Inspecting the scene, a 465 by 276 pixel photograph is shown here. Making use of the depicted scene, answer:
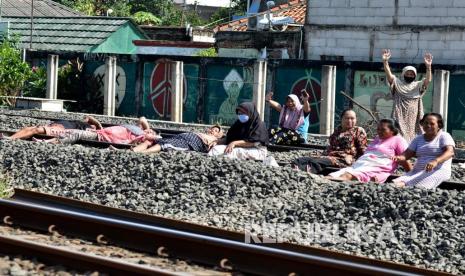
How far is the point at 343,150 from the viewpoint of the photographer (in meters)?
13.2

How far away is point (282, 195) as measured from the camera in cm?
1117

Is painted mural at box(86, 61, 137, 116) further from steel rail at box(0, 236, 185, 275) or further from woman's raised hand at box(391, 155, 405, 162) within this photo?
steel rail at box(0, 236, 185, 275)

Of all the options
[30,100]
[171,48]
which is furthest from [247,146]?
[171,48]

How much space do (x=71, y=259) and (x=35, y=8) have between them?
43750 millimetres

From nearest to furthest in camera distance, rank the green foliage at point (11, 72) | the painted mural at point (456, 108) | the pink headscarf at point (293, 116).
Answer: the pink headscarf at point (293, 116) → the painted mural at point (456, 108) → the green foliage at point (11, 72)

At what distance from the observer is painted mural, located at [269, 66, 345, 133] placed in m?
24.0

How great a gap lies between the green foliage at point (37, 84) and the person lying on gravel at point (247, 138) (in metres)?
18.1

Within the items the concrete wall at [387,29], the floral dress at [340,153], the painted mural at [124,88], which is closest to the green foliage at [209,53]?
the concrete wall at [387,29]

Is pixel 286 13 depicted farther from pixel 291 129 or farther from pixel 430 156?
pixel 430 156

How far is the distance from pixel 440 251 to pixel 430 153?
Answer: 3.37m

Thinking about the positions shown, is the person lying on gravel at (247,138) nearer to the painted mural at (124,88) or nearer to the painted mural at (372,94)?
A: the painted mural at (372,94)

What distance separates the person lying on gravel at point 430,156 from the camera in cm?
1143

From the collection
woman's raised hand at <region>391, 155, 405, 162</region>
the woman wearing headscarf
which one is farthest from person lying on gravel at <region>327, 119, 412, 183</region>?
the woman wearing headscarf

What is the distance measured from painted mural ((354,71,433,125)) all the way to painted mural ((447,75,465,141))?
1.48 m
